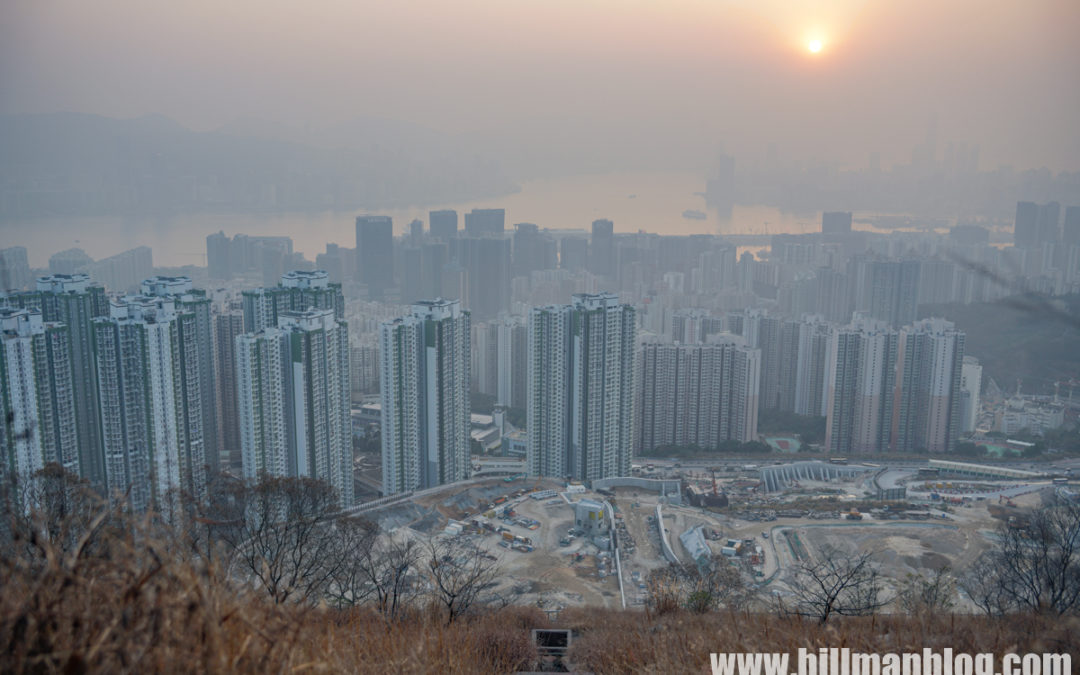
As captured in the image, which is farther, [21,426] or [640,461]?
[640,461]

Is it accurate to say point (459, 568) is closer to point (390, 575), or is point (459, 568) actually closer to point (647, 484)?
point (390, 575)

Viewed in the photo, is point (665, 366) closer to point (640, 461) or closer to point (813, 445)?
point (640, 461)

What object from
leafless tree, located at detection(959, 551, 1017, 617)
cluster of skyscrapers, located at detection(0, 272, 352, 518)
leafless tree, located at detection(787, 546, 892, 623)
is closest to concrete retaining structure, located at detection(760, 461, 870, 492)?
leafless tree, located at detection(787, 546, 892, 623)

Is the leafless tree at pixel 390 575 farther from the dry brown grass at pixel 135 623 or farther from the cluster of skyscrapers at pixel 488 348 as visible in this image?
the dry brown grass at pixel 135 623

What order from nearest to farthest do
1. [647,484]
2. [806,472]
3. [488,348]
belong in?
[647,484] < [806,472] < [488,348]

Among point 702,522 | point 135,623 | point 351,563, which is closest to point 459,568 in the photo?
point 351,563

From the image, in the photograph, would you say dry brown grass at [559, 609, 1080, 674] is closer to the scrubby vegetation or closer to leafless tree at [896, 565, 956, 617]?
the scrubby vegetation

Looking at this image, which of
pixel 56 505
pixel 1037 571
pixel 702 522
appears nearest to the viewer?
pixel 56 505

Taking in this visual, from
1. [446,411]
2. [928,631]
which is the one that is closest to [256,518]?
[928,631]
